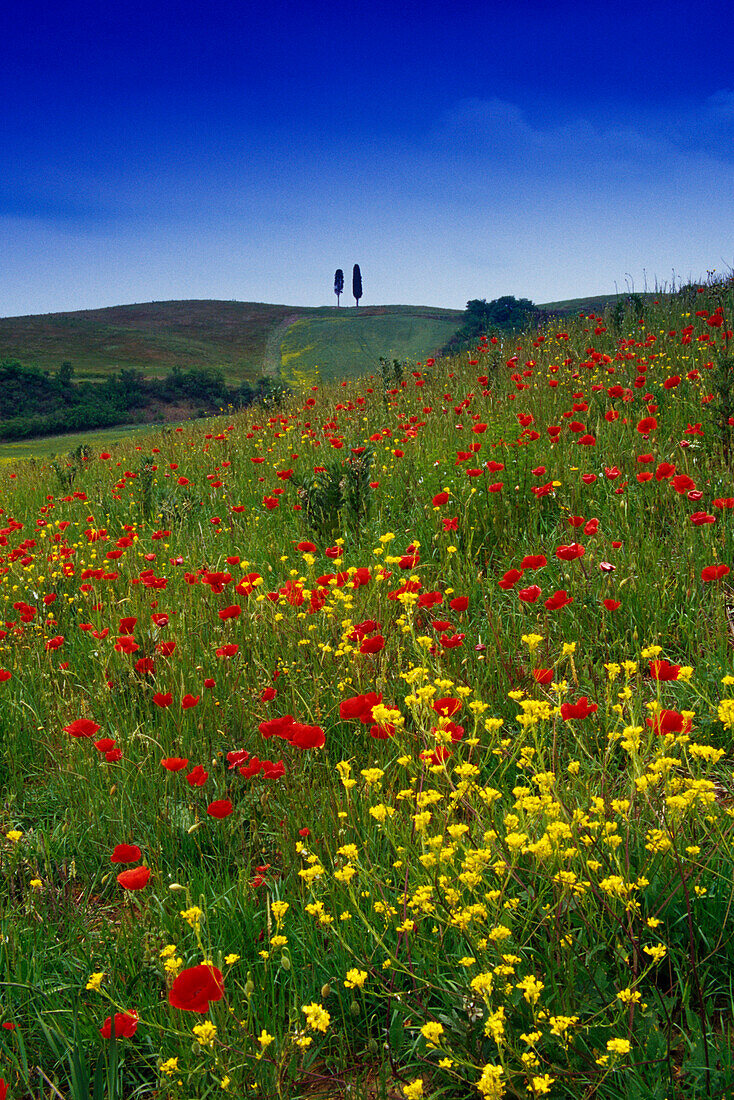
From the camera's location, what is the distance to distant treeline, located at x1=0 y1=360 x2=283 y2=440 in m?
27.5

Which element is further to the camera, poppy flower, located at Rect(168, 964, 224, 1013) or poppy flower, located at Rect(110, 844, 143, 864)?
poppy flower, located at Rect(110, 844, 143, 864)

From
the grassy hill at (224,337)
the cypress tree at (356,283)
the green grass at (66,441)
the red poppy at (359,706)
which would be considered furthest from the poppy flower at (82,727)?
the cypress tree at (356,283)

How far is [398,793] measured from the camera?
1796 millimetres

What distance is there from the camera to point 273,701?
2.83 metres

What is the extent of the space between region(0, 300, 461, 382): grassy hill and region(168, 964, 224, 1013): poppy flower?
30.4 metres

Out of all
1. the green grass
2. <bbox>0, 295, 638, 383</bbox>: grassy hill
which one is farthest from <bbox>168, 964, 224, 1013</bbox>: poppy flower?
<bbox>0, 295, 638, 383</bbox>: grassy hill

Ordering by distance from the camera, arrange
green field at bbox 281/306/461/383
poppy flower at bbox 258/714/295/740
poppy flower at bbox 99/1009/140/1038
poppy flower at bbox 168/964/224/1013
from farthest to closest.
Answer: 1. green field at bbox 281/306/461/383
2. poppy flower at bbox 258/714/295/740
3. poppy flower at bbox 99/1009/140/1038
4. poppy flower at bbox 168/964/224/1013

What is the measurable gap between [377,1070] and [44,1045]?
0.80m

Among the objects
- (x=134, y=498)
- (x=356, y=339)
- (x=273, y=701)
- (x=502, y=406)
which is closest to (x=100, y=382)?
(x=356, y=339)

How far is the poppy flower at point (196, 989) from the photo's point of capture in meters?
1.14

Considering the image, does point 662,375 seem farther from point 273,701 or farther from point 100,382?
point 100,382

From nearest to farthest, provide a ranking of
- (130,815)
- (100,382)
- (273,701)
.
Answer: (130,815) → (273,701) → (100,382)

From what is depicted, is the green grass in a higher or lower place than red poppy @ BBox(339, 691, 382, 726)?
higher

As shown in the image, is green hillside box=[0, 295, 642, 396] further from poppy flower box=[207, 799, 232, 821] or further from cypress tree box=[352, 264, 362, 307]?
poppy flower box=[207, 799, 232, 821]
